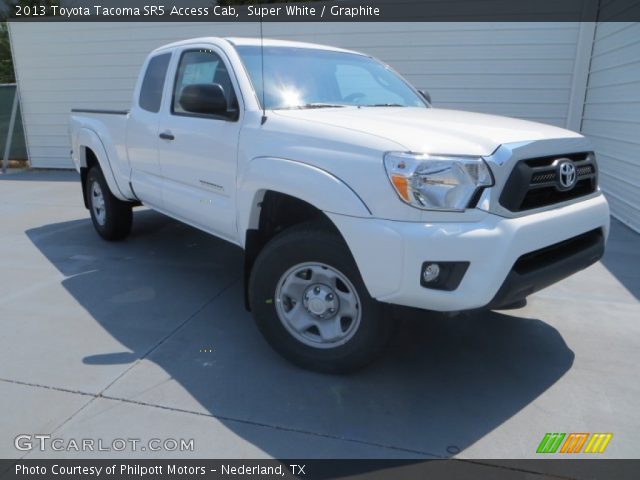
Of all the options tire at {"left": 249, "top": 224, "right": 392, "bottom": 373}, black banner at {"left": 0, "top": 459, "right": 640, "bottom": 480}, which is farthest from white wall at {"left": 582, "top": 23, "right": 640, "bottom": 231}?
tire at {"left": 249, "top": 224, "right": 392, "bottom": 373}

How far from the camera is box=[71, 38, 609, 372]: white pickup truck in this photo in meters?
2.46

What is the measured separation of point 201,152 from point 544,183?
2.36 meters

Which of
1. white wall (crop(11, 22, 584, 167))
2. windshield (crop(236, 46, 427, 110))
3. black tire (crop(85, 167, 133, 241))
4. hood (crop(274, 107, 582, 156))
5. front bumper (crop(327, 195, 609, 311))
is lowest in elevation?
black tire (crop(85, 167, 133, 241))

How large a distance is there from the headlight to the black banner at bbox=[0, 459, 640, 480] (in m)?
1.21

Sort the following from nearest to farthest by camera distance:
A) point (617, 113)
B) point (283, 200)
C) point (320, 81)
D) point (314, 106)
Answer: point (283, 200) < point (314, 106) < point (320, 81) < point (617, 113)

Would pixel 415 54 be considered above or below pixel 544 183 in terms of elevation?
above

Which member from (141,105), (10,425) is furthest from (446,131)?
(141,105)

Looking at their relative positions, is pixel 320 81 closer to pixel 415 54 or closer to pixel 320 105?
pixel 320 105

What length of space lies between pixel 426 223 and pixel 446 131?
61cm

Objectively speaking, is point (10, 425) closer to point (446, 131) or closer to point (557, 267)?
point (446, 131)

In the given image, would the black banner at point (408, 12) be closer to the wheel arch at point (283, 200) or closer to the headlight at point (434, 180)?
the wheel arch at point (283, 200)

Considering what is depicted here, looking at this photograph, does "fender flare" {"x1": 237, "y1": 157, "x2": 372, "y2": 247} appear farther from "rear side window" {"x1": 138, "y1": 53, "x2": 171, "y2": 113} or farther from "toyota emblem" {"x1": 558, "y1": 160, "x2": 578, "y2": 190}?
"rear side window" {"x1": 138, "y1": 53, "x2": 171, "y2": 113}

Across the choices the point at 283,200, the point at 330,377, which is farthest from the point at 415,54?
the point at 330,377

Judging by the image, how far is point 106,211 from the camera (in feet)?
18.8
